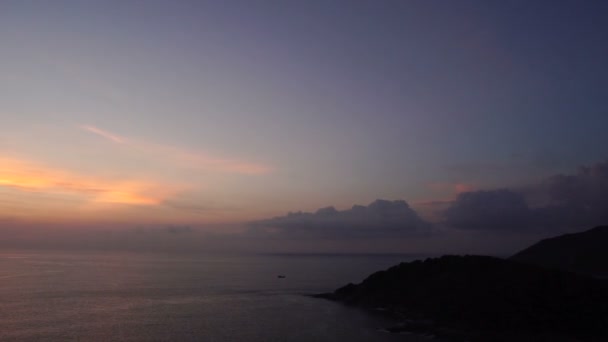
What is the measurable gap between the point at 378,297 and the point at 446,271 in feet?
56.8

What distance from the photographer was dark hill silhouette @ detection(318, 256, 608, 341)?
71.7 metres

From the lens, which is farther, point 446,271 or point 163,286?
point 163,286

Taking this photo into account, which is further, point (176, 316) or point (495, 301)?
point (176, 316)

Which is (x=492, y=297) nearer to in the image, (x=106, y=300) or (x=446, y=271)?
(x=446, y=271)

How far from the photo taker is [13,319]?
86062 mm

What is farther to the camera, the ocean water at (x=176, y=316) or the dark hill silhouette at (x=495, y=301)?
the ocean water at (x=176, y=316)

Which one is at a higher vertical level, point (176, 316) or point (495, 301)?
point (495, 301)

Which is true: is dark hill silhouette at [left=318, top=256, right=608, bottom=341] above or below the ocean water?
above

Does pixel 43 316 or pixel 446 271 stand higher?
pixel 446 271

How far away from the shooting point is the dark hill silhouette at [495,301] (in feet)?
235

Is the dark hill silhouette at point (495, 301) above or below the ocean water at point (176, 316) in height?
above

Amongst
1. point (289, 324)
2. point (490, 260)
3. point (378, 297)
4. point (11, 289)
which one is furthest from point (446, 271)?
point (11, 289)

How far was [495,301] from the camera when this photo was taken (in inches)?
3226

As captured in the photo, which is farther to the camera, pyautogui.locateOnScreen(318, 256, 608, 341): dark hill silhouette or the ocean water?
the ocean water
